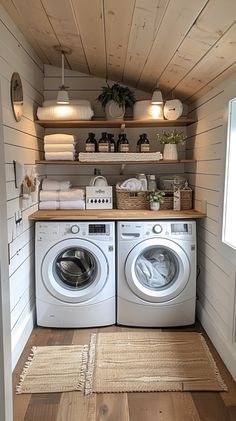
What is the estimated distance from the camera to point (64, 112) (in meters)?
2.85

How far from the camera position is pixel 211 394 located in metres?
2.00

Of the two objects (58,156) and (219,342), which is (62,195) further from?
(219,342)

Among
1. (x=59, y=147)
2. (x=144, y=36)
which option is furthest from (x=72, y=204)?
(x=144, y=36)

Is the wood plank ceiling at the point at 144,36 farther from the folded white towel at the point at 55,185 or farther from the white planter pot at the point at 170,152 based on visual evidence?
the folded white towel at the point at 55,185

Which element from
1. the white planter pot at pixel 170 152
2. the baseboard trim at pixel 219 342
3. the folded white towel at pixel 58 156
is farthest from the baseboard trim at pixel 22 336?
the white planter pot at pixel 170 152

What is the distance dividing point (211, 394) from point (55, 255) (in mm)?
1450

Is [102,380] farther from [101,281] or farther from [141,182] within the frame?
[141,182]

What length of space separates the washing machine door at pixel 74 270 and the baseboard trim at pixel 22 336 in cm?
27

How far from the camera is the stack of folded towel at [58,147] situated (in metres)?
2.89

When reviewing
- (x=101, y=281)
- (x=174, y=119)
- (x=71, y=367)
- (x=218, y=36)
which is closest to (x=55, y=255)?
(x=101, y=281)

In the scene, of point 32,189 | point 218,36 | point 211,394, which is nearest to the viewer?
point 218,36

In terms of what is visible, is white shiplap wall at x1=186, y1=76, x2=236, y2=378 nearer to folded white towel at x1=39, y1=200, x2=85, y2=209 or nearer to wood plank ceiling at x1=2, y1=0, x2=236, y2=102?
wood plank ceiling at x1=2, y1=0, x2=236, y2=102

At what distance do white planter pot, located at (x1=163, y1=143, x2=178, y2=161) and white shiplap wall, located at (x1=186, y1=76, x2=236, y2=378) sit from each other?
0.59 ft

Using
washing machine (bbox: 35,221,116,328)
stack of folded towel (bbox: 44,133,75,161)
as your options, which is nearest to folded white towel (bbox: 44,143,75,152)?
stack of folded towel (bbox: 44,133,75,161)
